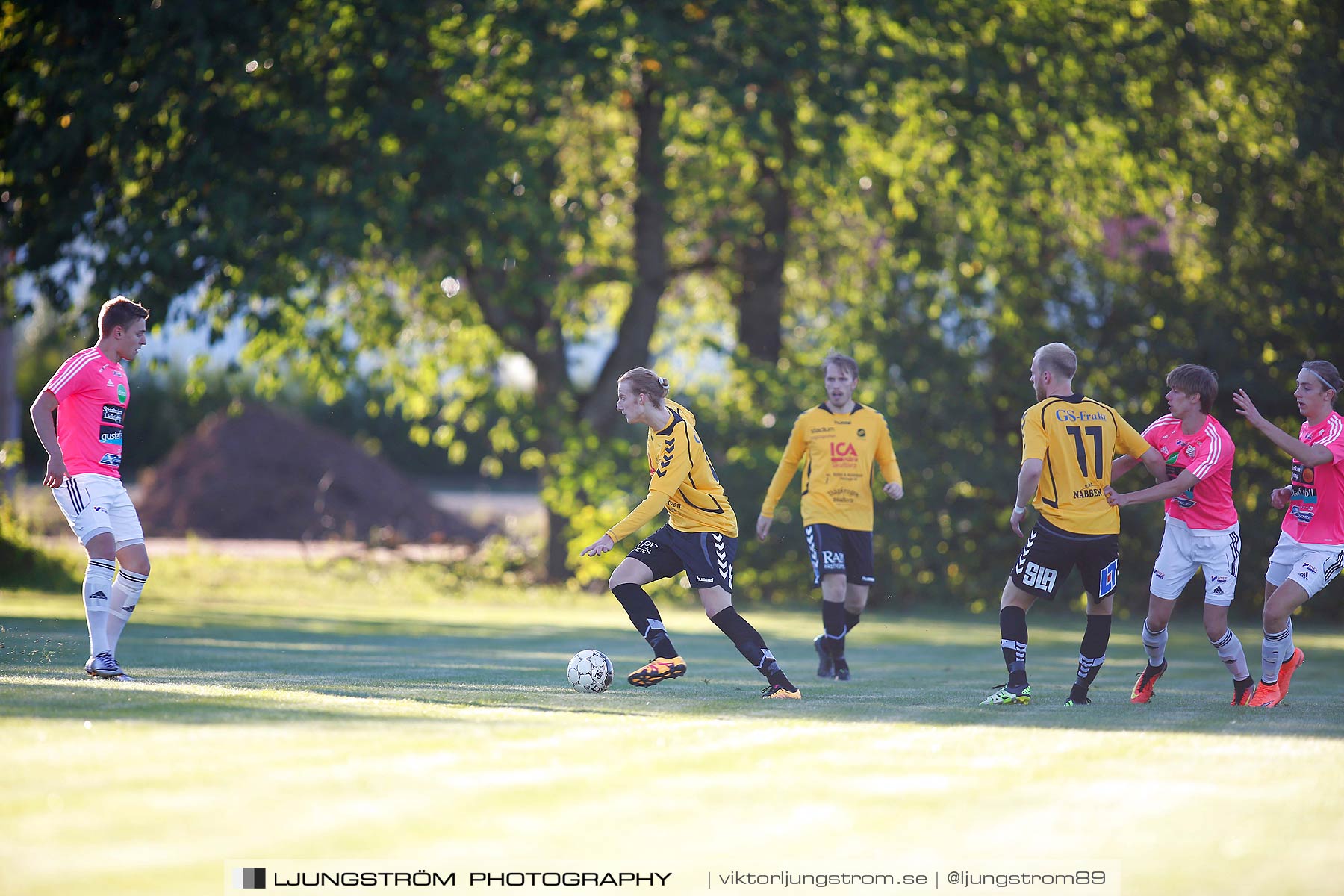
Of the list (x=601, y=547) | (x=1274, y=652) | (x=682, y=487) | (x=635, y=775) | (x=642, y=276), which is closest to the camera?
(x=635, y=775)

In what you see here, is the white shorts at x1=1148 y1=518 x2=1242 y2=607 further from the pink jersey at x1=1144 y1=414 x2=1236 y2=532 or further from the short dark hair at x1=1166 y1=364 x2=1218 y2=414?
the short dark hair at x1=1166 y1=364 x2=1218 y2=414

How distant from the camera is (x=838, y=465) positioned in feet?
33.0

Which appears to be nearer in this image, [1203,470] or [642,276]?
[1203,470]

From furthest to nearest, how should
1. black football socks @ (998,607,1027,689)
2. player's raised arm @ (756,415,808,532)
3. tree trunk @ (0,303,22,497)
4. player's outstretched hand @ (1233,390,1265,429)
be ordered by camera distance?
tree trunk @ (0,303,22,497) → player's raised arm @ (756,415,808,532) → black football socks @ (998,607,1027,689) → player's outstretched hand @ (1233,390,1265,429)

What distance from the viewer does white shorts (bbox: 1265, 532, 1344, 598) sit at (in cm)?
830

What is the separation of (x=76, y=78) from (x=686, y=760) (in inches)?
575

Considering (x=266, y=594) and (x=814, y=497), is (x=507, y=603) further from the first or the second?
(x=814, y=497)

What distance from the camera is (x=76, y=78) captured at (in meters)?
16.8

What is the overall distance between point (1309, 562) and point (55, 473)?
7603 mm

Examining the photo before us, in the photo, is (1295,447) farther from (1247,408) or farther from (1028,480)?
(1028,480)

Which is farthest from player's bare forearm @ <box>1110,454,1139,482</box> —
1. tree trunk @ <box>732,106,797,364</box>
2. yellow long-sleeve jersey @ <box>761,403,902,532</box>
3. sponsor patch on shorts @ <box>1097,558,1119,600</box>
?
tree trunk @ <box>732,106,797,364</box>

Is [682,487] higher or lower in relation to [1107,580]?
higher

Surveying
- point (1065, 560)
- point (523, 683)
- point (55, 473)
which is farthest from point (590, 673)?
point (55, 473)

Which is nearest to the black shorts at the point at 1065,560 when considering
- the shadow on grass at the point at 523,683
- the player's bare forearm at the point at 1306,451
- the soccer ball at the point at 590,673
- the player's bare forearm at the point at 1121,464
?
the player's bare forearm at the point at 1121,464
